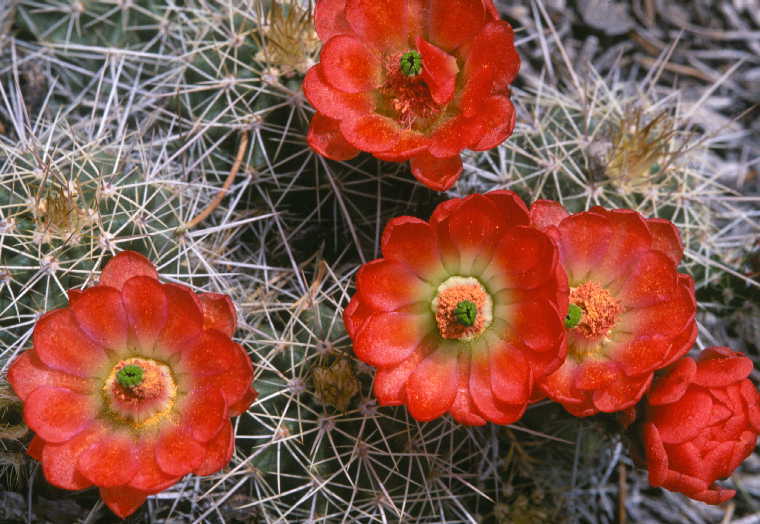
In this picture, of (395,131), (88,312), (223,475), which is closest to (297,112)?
(395,131)

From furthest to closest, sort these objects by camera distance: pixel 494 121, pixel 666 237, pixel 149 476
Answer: pixel 666 237
pixel 494 121
pixel 149 476

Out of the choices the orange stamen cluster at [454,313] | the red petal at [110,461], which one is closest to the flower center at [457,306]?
the orange stamen cluster at [454,313]

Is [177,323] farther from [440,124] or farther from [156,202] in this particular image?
[440,124]

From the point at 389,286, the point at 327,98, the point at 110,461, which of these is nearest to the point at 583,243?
the point at 389,286

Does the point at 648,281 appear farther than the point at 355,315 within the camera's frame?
Yes

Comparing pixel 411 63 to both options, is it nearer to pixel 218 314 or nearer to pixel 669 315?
pixel 218 314

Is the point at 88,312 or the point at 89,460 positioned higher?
the point at 88,312

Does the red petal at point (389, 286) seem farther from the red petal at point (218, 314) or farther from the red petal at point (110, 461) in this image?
the red petal at point (110, 461)
